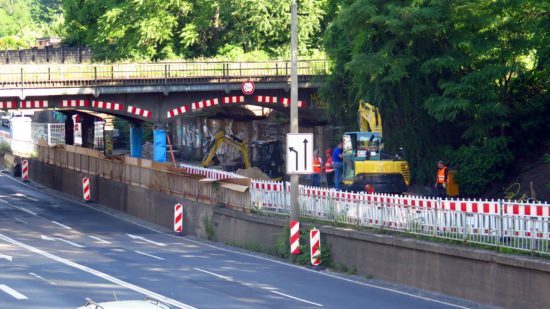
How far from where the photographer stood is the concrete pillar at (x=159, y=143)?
168 feet

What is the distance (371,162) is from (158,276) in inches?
548

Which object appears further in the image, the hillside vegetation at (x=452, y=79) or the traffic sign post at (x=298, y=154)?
the hillside vegetation at (x=452, y=79)

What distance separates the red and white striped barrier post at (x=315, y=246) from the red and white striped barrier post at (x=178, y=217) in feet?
35.2

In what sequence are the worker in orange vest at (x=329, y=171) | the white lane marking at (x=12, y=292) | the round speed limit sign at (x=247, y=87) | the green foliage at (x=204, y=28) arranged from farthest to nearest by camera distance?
the green foliage at (x=204, y=28)
the round speed limit sign at (x=247, y=87)
the worker in orange vest at (x=329, y=171)
the white lane marking at (x=12, y=292)

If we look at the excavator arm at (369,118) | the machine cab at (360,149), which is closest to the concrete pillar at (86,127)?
the excavator arm at (369,118)

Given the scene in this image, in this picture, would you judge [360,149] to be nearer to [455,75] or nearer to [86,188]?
[455,75]

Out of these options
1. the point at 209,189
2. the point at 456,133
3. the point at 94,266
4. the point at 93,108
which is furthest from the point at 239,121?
the point at 94,266

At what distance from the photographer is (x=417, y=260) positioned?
75.3ft

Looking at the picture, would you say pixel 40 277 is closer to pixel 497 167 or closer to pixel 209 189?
pixel 209 189

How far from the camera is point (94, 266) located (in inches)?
1069

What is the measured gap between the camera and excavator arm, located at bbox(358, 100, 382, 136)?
40.8m

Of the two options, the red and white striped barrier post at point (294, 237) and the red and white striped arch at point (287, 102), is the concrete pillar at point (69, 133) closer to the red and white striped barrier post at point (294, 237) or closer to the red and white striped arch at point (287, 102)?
the red and white striped arch at point (287, 102)

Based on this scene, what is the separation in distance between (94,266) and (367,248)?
7.75m

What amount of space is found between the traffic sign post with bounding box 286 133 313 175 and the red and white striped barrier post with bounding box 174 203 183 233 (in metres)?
10.0
